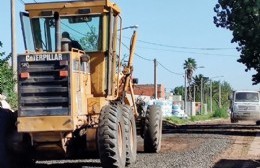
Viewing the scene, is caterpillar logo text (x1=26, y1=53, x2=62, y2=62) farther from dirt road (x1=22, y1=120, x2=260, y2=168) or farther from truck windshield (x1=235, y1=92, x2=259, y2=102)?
truck windshield (x1=235, y1=92, x2=259, y2=102)

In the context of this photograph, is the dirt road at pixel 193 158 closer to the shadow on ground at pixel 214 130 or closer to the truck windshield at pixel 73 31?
the truck windshield at pixel 73 31

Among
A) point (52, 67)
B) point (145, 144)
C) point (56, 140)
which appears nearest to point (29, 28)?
point (52, 67)

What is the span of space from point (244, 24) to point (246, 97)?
8.52m

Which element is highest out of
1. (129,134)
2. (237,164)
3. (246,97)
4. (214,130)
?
(246,97)

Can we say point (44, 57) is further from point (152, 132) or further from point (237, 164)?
point (152, 132)

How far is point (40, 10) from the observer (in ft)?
46.1

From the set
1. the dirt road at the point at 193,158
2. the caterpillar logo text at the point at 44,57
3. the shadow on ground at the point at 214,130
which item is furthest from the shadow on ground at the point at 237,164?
the shadow on ground at the point at 214,130

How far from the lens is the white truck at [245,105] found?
1551 inches

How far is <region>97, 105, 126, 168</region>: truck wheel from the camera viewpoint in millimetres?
12602

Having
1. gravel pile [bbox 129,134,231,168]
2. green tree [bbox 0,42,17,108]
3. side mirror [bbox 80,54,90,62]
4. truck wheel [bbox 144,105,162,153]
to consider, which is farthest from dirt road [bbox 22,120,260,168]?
green tree [bbox 0,42,17,108]

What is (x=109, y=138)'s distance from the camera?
12.6 m

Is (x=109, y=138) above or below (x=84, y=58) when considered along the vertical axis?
below

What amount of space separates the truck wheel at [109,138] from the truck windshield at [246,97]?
27.4 m

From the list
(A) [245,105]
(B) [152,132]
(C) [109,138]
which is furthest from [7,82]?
(A) [245,105]
